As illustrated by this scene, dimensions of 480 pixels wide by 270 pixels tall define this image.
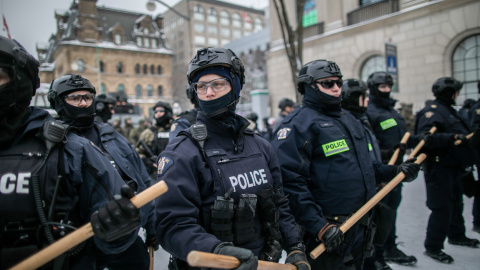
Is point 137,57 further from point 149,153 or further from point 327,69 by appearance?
point 327,69

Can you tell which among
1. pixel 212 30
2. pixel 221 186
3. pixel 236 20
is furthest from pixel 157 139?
pixel 236 20

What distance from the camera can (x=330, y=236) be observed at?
2320 mm

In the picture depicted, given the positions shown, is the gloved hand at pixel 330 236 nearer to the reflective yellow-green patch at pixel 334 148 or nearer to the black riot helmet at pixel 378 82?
the reflective yellow-green patch at pixel 334 148

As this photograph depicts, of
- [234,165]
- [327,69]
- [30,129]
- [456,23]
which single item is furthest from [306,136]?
[456,23]

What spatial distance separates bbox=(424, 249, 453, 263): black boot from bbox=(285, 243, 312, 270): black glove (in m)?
2.96

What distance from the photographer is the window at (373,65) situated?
44.7 feet

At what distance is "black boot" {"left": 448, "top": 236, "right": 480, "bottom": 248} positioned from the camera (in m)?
4.36

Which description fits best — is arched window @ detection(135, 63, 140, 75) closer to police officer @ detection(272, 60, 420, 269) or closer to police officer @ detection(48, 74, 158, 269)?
police officer @ detection(48, 74, 158, 269)

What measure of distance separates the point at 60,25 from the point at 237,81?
1908 inches

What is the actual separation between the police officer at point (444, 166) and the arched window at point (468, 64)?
8.41 m

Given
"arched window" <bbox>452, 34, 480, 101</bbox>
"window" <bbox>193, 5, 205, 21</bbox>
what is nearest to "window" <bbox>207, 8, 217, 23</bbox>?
"window" <bbox>193, 5, 205, 21</bbox>

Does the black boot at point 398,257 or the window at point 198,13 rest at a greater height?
the window at point 198,13

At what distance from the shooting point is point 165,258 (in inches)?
180

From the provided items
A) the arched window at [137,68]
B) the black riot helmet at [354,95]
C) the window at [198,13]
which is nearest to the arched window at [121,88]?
the arched window at [137,68]
